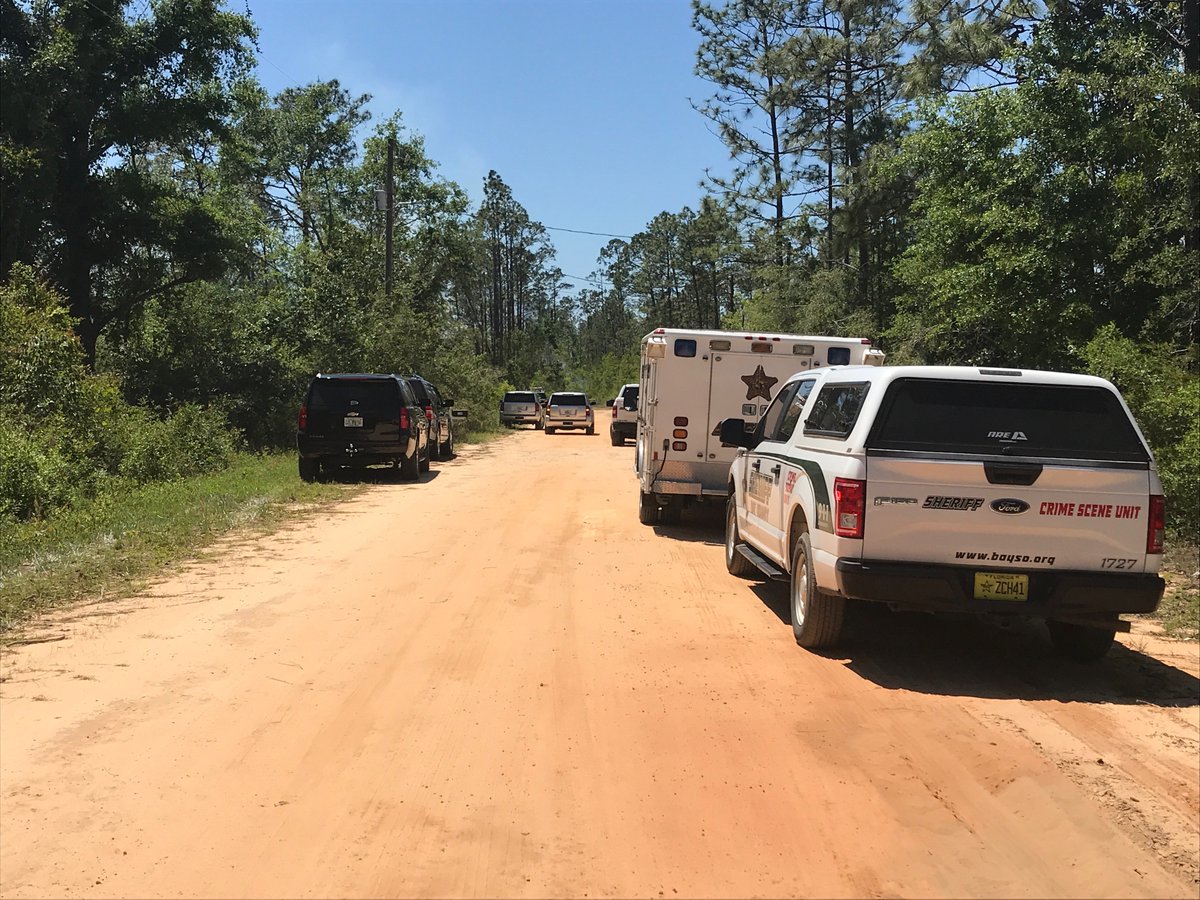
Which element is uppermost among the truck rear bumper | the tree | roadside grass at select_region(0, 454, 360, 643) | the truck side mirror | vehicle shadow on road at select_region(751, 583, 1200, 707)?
the tree

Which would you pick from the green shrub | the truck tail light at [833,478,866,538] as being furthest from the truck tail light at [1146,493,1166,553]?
the green shrub

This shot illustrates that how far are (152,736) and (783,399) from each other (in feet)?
19.3

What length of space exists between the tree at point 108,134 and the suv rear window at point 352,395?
902 centimetres

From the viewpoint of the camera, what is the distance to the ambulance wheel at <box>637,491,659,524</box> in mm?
13172

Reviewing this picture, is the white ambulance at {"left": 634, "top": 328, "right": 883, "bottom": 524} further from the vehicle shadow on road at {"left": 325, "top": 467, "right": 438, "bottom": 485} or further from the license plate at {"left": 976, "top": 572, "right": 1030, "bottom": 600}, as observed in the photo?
the vehicle shadow on road at {"left": 325, "top": 467, "right": 438, "bottom": 485}

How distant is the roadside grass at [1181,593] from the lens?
774 centimetres

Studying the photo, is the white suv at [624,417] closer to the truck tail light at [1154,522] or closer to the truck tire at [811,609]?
the truck tire at [811,609]

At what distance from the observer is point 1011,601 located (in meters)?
6.14

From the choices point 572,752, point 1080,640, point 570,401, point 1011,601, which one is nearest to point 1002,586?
point 1011,601

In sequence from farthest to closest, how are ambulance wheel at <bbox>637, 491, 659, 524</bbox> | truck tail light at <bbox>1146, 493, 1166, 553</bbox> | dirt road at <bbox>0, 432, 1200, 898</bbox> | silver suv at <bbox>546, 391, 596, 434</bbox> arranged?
1. silver suv at <bbox>546, 391, 596, 434</bbox>
2. ambulance wheel at <bbox>637, 491, 659, 524</bbox>
3. truck tail light at <bbox>1146, 493, 1166, 553</bbox>
4. dirt road at <bbox>0, 432, 1200, 898</bbox>

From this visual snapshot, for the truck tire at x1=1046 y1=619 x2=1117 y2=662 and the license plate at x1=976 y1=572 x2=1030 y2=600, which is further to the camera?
the truck tire at x1=1046 y1=619 x2=1117 y2=662

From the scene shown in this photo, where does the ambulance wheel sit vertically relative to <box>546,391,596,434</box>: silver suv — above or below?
below

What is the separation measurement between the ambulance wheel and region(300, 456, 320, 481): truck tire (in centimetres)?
720

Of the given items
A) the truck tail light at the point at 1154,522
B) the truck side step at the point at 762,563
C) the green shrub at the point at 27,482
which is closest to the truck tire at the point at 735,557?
the truck side step at the point at 762,563
